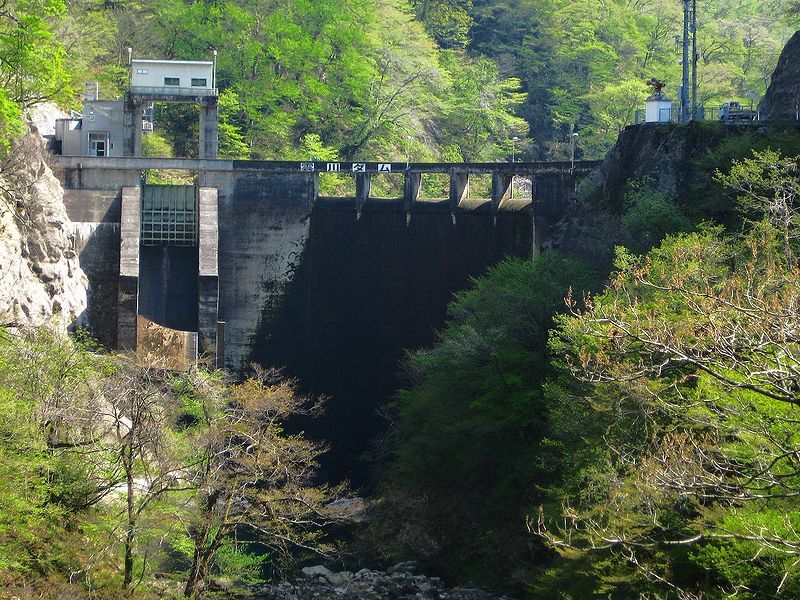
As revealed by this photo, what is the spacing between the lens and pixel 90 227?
47469 millimetres

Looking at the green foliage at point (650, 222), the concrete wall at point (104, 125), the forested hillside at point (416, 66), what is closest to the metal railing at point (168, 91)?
the concrete wall at point (104, 125)

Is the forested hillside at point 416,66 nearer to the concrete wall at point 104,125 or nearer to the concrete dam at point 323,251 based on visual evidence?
the concrete wall at point 104,125

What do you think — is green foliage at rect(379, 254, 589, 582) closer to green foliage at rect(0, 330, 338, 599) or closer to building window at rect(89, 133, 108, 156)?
green foliage at rect(0, 330, 338, 599)

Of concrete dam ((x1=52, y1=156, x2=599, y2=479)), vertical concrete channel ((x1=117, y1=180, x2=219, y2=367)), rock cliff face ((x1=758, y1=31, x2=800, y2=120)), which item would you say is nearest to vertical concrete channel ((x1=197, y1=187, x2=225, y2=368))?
vertical concrete channel ((x1=117, y1=180, x2=219, y2=367))

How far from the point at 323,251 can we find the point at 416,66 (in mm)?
22142

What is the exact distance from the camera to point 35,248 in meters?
41.9

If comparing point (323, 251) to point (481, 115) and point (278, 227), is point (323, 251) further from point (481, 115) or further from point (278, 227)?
point (481, 115)

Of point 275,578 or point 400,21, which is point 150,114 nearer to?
point 400,21

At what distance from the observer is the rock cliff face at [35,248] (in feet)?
128

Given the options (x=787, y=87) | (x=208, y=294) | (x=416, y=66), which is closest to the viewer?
(x=787, y=87)

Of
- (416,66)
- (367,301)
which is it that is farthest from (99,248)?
(416,66)

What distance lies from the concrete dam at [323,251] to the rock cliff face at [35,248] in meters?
3.22

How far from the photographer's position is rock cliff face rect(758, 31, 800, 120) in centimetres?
4284

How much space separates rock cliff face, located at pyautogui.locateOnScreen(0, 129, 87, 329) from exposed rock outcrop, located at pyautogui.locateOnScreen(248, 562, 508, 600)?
10.4 metres
